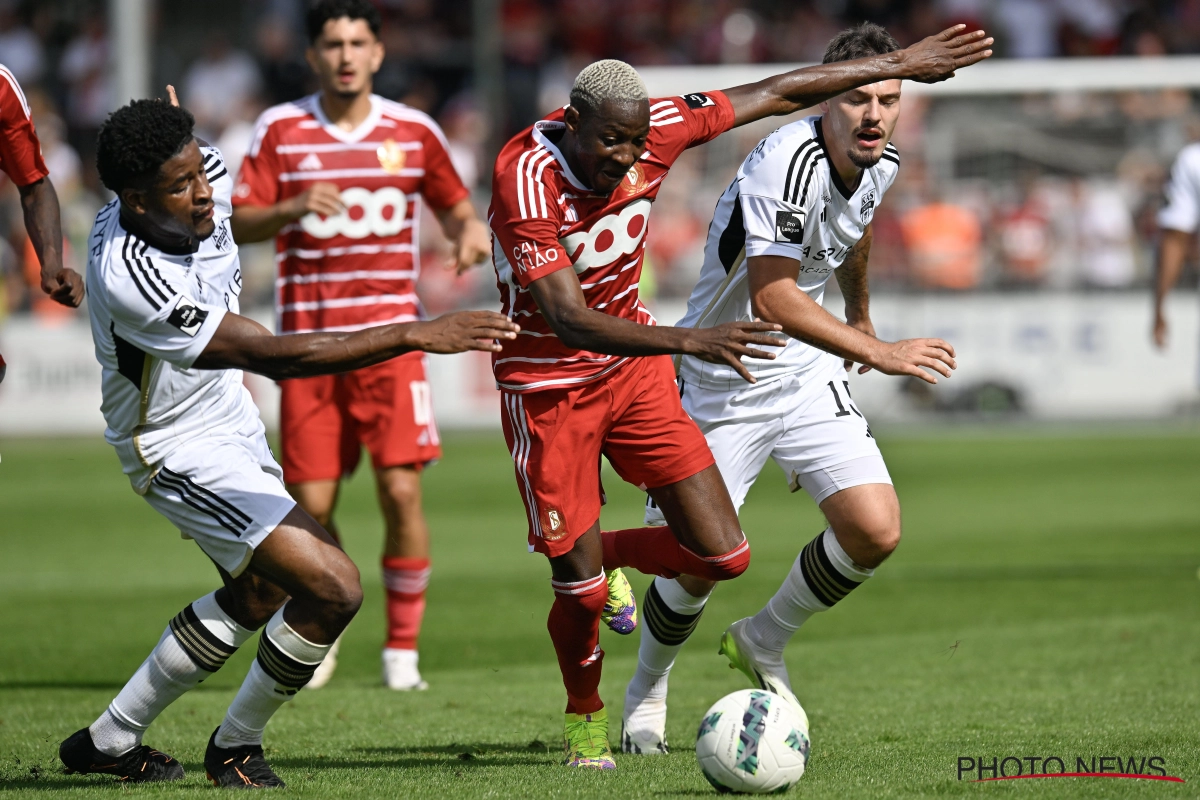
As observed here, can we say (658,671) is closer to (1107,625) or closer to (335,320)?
(335,320)

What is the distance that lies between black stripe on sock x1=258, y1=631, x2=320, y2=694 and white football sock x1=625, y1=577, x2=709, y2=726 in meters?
1.42

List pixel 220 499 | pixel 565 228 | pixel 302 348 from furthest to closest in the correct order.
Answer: pixel 565 228 → pixel 220 499 → pixel 302 348

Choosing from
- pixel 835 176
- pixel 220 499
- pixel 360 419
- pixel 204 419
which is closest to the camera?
pixel 220 499

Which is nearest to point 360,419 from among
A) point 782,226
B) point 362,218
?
point 362,218

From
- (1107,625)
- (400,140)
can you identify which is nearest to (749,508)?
(1107,625)

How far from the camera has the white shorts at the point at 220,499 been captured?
497 centimetres

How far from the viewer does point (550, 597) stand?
9.78 meters

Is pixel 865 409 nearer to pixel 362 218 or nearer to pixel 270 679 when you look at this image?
pixel 362 218

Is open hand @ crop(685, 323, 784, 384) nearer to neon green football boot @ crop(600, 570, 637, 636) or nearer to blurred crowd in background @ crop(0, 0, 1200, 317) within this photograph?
neon green football boot @ crop(600, 570, 637, 636)

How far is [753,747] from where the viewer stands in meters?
4.57

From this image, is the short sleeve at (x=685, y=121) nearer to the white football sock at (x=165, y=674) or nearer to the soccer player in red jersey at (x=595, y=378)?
the soccer player in red jersey at (x=595, y=378)

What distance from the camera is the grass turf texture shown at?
17.2ft

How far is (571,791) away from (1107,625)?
449cm

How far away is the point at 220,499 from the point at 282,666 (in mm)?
604
